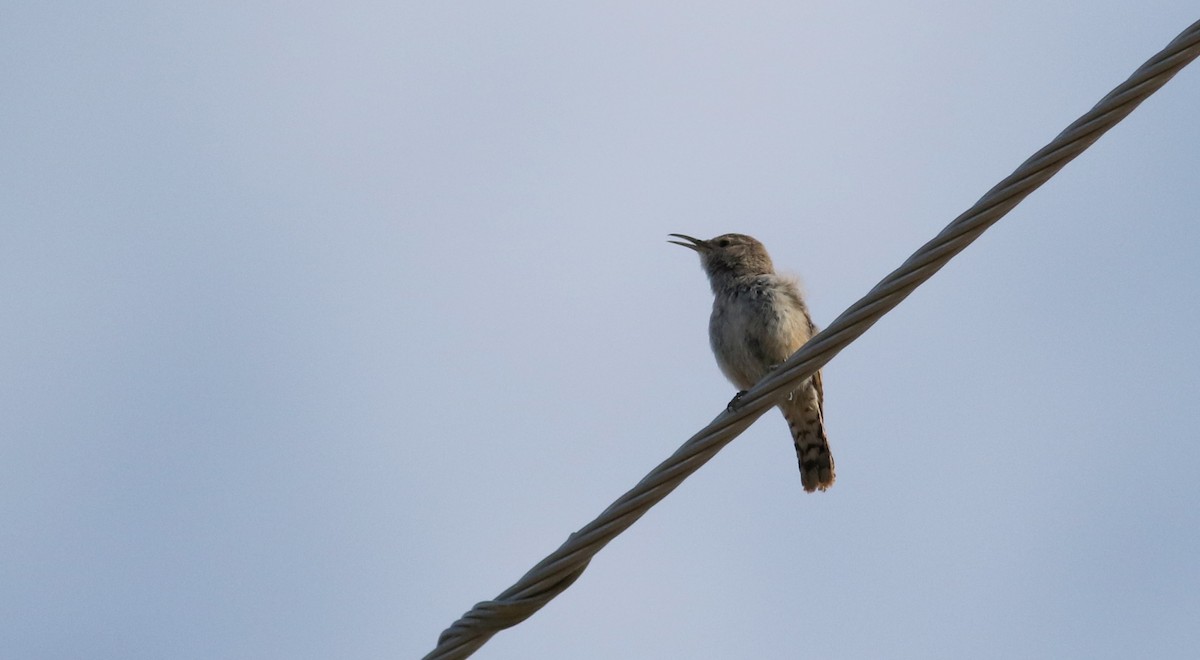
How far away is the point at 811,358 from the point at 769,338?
Result: 5559 millimetres

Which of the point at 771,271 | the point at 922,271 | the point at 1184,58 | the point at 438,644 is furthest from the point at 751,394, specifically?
the point at 771,271

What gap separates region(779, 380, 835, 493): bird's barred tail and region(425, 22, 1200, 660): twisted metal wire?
5.97 m

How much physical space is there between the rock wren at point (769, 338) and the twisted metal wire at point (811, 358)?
5.42 m

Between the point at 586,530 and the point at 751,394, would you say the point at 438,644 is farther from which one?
the point at 751,394

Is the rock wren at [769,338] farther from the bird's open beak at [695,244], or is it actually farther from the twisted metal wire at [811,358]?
the twisted metal wire at [811,358]

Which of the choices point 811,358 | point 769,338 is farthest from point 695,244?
point 811,358

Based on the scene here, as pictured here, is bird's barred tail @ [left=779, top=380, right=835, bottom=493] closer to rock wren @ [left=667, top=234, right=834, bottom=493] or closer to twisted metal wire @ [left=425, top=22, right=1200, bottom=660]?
rock wren @ [left=667, top=234, right=834, bottom=493]

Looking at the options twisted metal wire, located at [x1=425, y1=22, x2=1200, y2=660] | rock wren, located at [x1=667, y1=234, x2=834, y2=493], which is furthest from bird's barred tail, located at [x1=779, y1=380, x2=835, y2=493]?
twisted metal wire, located at [x1=425, y1=22, x2=1200, y2=660]

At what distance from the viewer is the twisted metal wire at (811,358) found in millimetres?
4328

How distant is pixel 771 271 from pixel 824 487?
183 cm

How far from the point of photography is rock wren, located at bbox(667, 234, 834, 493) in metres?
10.6

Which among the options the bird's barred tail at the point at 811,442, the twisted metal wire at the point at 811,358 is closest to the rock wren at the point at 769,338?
the bird's barred tail at the point at 811,442

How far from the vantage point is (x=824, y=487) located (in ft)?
36.7

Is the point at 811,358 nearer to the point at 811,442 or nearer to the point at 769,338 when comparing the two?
the point at 769,338
